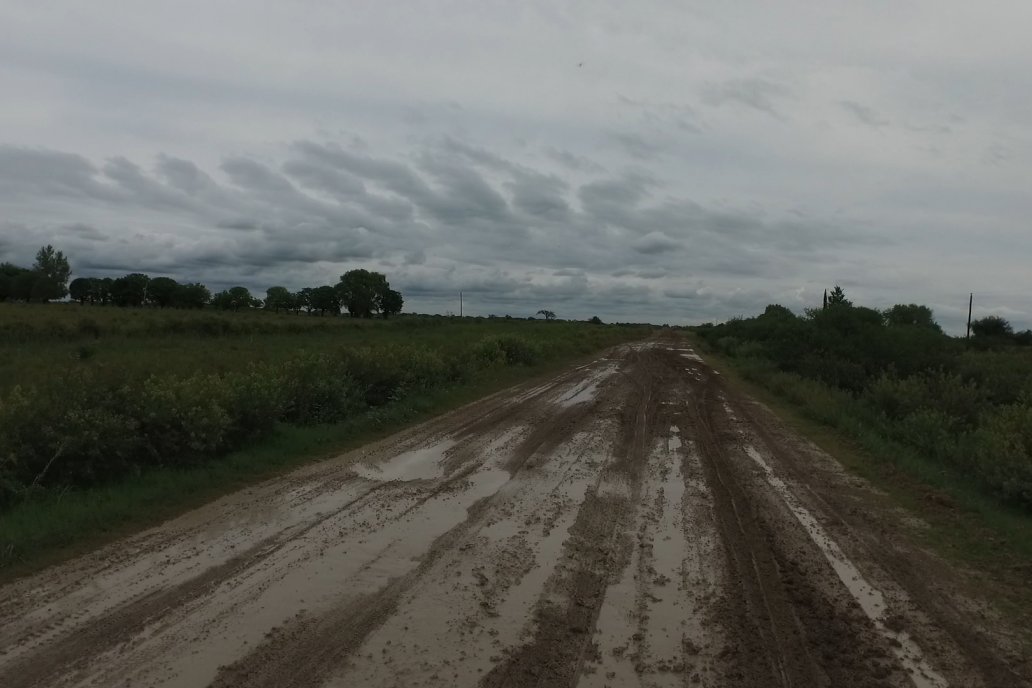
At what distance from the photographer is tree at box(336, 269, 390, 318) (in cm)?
9869

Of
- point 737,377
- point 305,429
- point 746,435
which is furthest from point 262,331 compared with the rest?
point 746,435

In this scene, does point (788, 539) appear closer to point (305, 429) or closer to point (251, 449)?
point (251, 449)

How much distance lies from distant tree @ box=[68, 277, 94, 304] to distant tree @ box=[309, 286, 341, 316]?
28.8 meters

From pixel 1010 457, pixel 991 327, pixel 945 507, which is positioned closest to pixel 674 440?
pixel 945 507

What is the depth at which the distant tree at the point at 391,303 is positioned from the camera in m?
102

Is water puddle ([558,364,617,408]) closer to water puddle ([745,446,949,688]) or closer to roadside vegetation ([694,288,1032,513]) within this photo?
roadside vegetation ([694,288,1032,513])

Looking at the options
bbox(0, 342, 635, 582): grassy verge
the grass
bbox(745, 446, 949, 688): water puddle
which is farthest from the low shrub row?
bbox(745, 446, 949, 688): water puddle

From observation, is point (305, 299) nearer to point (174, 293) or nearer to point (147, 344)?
point (174, 293)

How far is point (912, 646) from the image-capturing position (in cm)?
445

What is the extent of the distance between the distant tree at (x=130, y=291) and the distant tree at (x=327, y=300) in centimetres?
2374

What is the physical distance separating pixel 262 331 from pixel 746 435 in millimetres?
40130

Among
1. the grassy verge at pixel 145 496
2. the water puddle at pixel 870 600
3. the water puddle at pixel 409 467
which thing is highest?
the water puddle at pixel 870 600

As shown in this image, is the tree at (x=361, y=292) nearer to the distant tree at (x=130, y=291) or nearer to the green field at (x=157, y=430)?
the distant tree at (x=130, y=291)

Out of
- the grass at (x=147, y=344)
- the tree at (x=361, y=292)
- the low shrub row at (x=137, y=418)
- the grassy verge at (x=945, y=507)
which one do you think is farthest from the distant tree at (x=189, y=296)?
the grassy verge at (x=945, y=507)
